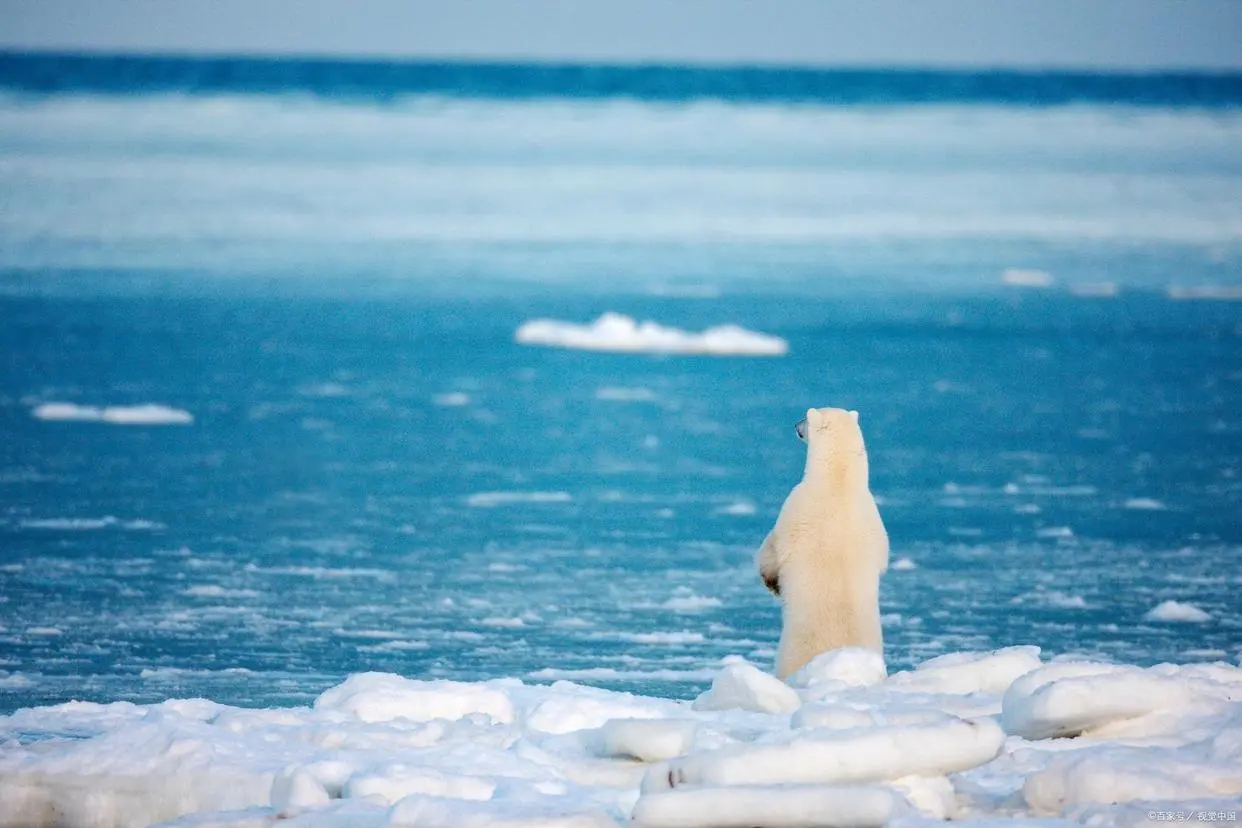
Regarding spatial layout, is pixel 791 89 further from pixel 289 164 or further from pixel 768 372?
pixel 768 372

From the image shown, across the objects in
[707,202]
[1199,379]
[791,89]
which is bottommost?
[1199,379]

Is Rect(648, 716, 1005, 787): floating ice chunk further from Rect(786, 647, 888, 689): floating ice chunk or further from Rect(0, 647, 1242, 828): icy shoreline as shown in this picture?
Rect(786, 647, 888, 689): floating ice chunk

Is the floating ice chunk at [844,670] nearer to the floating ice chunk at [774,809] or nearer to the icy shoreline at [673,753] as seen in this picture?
the icy shoreline at [673,753]

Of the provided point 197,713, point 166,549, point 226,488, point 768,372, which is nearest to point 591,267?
point 768,372

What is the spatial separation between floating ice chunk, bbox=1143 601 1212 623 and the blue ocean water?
0.05 meters

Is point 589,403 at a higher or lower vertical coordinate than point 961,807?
higher

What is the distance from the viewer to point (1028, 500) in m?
8.76

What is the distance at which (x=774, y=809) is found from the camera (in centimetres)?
383

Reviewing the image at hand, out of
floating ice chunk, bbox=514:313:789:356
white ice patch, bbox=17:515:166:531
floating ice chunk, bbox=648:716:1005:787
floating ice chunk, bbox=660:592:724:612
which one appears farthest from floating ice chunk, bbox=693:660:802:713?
floating ice chunk, bbox=514:313:789:356

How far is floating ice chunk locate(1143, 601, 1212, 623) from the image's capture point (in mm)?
6812

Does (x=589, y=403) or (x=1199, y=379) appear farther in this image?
(x=1199, y=379)

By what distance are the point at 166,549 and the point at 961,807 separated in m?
4.23

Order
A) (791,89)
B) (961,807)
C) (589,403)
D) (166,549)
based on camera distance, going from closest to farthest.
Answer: (961,807)
(166,549)
(589,403)
(791,89)

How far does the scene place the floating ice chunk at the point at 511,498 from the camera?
8.66 m
